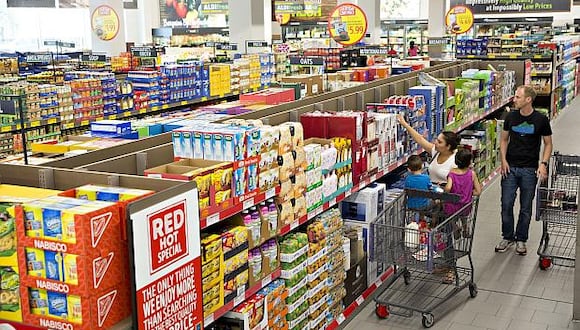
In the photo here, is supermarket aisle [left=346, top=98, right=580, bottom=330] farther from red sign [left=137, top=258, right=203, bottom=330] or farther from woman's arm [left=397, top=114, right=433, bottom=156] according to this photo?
red sign [left=137, top=258, right=203, bottom=330]

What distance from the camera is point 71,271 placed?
2.58 m

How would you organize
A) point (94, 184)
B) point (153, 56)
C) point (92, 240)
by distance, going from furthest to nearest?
1. point (153, 56)
2. point (94, 184)
3. point (92, 240)

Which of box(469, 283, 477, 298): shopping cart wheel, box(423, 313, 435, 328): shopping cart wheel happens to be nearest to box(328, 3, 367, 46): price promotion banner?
box(469, 283, 477, 298): shopping cart wheel

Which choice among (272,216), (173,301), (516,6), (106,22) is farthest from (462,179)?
(516,6)

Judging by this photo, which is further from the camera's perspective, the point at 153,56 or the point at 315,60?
the point at 153,56

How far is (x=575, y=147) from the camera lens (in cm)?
1267

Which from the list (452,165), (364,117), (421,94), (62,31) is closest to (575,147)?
(421,94)

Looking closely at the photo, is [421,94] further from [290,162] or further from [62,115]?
[62,115]

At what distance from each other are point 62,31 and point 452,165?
83.6ft

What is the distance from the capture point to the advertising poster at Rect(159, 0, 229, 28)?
29312mm

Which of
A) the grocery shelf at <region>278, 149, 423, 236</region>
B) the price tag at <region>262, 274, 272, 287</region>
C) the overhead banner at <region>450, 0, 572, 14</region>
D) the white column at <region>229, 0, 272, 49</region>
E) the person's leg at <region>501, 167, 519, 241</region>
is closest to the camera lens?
the price tag at <region>262, 274, 272, 287</region>

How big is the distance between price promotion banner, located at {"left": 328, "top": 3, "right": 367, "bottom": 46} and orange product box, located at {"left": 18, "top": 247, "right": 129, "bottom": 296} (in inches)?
452

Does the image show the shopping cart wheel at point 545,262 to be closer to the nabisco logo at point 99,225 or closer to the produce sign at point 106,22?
the nabisco logo at point 99,225

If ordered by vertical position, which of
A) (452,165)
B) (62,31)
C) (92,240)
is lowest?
(452,165)
